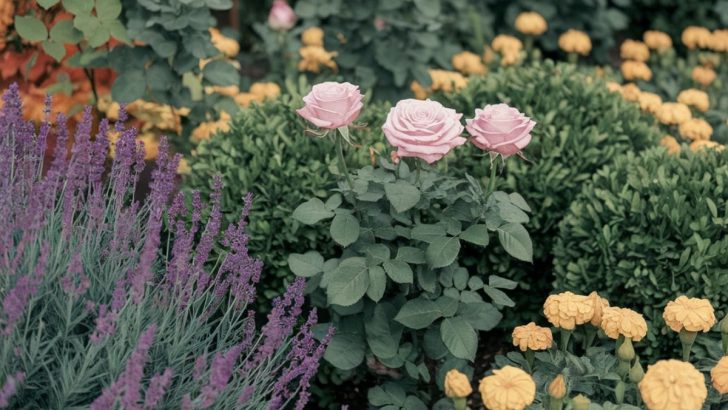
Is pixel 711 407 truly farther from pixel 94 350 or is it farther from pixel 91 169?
pixel 91 169

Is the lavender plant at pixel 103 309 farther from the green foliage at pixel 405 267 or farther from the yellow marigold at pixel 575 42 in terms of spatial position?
the yellow marigold at pixel 575 42

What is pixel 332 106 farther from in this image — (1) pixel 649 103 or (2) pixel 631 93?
(2) pixel 631 93

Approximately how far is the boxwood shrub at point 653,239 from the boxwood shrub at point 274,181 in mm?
746

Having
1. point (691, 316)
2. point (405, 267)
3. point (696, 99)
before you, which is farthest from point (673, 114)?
A: point (405, 267)

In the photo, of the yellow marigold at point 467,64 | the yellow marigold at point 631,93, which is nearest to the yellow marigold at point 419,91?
the yellow marigold at point 467,64

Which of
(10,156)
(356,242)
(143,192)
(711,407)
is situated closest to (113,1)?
(143,192)

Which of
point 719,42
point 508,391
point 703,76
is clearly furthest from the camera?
point 719,42

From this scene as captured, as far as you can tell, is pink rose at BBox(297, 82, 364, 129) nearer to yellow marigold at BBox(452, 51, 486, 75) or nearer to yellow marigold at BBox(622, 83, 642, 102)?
yellow marigold at BBox(622, 83, 642, 102)

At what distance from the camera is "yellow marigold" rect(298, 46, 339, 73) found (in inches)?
168

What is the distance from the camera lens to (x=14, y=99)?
7.47ft

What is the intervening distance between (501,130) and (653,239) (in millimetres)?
822

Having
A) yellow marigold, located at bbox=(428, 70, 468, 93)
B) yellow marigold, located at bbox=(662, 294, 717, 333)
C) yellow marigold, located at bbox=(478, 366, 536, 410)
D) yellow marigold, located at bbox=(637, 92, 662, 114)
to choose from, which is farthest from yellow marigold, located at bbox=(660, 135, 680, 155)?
yellow marigold, located at bbox=(478, 366, 536, 410)

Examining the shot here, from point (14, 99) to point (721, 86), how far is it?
3660mm

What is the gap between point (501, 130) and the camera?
7.24 ft
